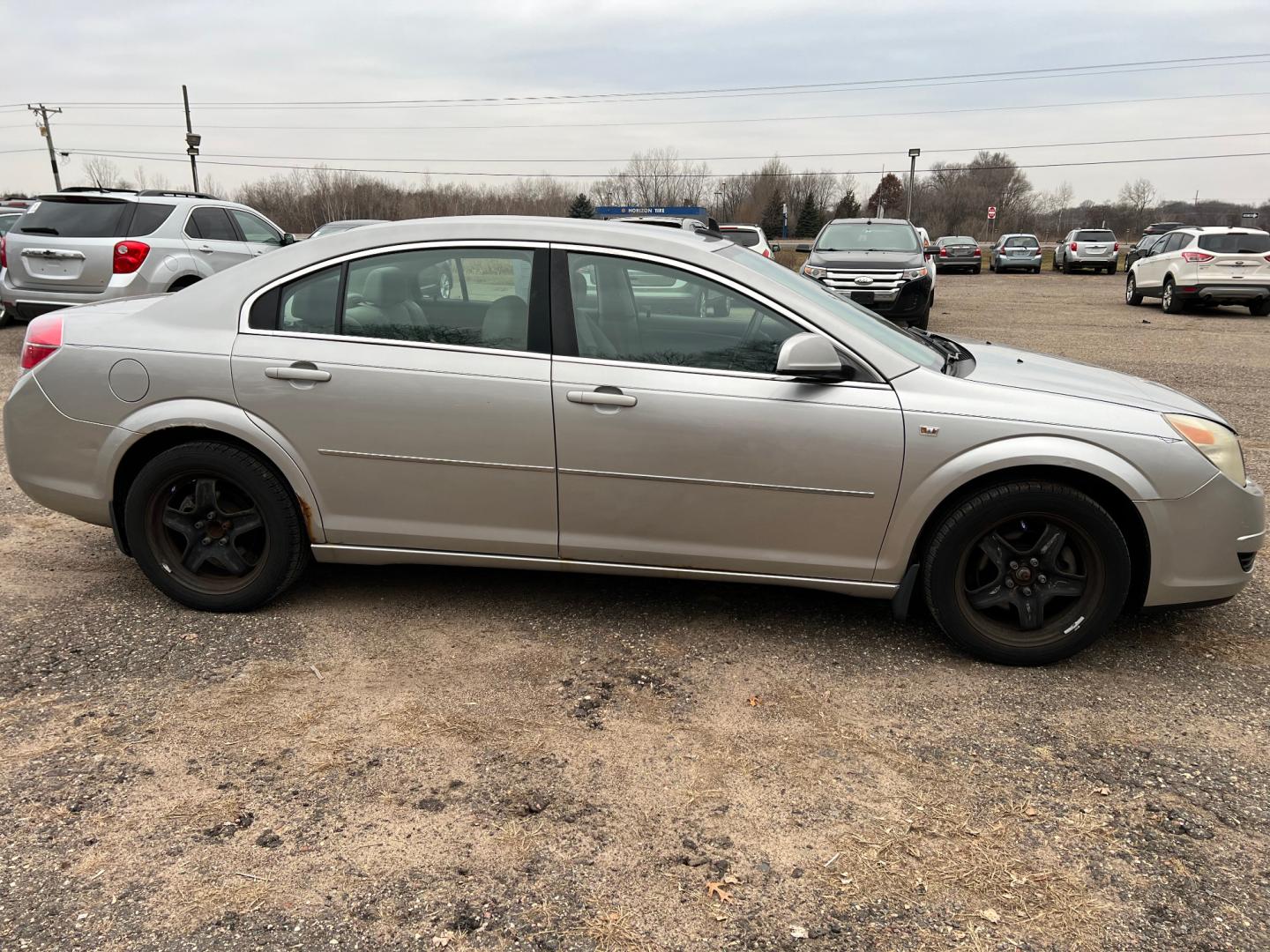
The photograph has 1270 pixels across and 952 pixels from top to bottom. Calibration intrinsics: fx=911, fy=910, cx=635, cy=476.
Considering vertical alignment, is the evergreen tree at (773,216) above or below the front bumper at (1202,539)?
above

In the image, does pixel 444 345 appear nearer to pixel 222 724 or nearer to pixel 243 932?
pixel 222 724

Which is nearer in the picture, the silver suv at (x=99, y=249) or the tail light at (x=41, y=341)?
the tail light at (x=41, y=341)

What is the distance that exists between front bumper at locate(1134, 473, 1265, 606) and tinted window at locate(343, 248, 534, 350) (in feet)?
8.35

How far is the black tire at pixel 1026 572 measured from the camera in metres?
3.42

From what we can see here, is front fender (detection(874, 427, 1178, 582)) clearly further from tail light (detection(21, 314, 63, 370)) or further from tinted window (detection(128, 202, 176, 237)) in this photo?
tinted window (detection(128, 202, 176, 237))

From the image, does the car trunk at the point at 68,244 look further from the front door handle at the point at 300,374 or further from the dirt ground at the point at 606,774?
the front door handle at the point at 300,374

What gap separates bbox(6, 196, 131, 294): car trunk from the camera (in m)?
10.1

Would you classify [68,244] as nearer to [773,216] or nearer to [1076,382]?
[1076,382]

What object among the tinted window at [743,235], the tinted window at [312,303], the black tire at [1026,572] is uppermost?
the tinted window at [743,235]

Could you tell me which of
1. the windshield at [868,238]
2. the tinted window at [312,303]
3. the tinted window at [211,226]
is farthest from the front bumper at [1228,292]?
the tinted window at [312,303]

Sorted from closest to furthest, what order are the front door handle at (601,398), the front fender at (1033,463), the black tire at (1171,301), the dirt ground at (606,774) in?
1. the dirt ground at (606,774)
2. the front fender at (1033,463)
3. the front door handle at (601,398)
4. the black tire at (1171,301)

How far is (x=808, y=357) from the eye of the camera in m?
3.37

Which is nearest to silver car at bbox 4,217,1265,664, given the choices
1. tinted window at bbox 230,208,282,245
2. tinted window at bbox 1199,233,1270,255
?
tinted window at bbox 230,208,282,245

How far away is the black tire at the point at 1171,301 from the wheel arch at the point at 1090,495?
17249mm
